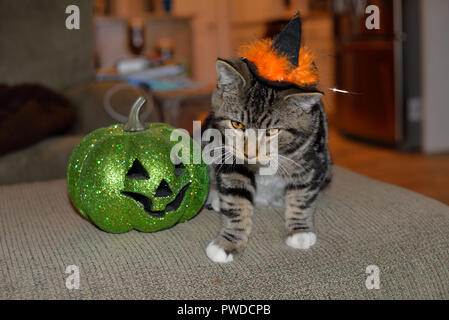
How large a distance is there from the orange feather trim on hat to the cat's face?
3 cm

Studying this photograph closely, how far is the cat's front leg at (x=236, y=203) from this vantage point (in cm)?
102

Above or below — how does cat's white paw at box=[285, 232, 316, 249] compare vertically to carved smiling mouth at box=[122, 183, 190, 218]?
below

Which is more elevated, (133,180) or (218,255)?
(133,180)

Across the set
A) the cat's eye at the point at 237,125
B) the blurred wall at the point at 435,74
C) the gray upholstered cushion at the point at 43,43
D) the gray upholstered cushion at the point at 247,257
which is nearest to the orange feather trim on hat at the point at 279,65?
the cat's eye at the point at 237,125

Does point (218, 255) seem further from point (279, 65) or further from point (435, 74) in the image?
point (435, 74)

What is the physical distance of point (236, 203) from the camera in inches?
42.5

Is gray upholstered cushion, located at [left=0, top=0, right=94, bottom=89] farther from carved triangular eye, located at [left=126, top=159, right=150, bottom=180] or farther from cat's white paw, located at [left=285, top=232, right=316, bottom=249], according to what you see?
cat's white paw, located at [left=285, top=232, right=316, bottom=249]

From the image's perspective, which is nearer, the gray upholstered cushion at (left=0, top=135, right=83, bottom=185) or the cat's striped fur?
the cat's striped fur

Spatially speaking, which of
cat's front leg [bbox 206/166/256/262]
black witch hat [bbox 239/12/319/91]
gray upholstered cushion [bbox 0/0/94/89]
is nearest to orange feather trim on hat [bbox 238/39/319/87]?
black witch hat [bbox 239/12/319/91]

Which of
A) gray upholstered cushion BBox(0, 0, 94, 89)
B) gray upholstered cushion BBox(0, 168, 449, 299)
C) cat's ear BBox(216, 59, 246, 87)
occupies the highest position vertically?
gray upholstered cushion BBox(0, 0, 94, 89)

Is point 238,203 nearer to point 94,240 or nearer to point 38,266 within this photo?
point 94,240

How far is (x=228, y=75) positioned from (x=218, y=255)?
386mm

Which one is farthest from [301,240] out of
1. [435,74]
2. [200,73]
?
[200,73]

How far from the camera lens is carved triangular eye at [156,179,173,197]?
103 cm
